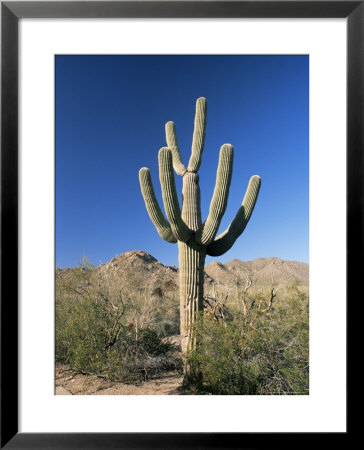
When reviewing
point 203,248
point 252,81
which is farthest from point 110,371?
point 252,81

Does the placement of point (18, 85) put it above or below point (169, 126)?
below

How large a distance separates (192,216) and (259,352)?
64.6 inches

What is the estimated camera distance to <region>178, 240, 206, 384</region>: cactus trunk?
3196mm

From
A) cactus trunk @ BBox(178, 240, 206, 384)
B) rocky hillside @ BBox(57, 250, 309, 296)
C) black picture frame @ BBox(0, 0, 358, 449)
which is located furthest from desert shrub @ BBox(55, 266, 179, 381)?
black picture frame @ BBox(0, 0, 358, 449)

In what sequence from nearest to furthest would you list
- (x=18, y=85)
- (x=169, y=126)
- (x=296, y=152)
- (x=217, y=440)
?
(x=217, y=440) < (x=18, y=85) < (x=296, y=152) < (x=169, y=126)

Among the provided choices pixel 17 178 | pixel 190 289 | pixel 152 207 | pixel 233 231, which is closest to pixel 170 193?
pixel 152 207

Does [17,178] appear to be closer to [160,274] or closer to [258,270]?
[160,274]

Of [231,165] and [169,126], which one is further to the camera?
[169,126]

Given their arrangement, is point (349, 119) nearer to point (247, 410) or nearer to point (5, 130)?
point (247, 410)

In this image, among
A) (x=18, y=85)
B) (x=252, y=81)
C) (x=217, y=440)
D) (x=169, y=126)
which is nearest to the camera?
(x=217, y=440)

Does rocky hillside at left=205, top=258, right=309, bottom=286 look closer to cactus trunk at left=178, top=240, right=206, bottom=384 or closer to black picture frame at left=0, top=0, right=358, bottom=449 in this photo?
cactus trunk at left=178, top=240, right=206, bottom=384

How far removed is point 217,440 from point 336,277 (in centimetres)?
114

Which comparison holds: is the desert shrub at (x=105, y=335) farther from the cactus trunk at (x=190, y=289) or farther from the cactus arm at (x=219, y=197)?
the cactus arm at (x=219, y=197)

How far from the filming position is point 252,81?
3.45 metres
